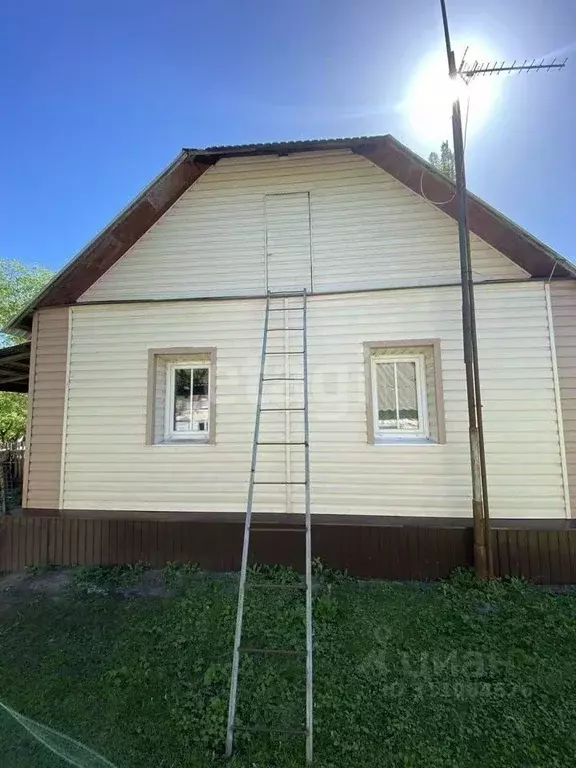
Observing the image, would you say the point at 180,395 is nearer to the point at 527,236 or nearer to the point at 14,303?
the point at 527,236

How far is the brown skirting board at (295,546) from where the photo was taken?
4531mm

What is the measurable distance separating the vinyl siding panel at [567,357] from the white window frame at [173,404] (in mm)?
4748

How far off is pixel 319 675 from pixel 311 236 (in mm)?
5231

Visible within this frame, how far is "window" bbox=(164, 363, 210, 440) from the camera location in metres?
5.77

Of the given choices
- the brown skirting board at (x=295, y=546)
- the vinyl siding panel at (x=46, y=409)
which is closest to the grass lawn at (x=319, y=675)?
the brown skirting board at (x=295, y=546)

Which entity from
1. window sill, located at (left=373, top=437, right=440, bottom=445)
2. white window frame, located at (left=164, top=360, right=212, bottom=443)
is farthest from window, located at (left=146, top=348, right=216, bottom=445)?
window sill, located at (left=373, top=437, right=440, bottom=445)

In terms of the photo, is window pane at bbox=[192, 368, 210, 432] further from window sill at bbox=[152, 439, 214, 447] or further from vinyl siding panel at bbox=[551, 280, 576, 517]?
vinyl siding panel at bbox=[551, 280, 576, 517]

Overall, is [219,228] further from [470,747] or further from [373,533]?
[470,747]

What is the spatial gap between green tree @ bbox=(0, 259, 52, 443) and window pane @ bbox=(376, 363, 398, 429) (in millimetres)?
19269

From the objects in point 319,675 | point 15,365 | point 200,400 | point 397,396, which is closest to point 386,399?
point 397,396

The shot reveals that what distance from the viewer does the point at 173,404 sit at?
5.88m

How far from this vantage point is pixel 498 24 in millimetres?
5285

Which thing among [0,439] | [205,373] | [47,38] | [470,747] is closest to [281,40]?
[47,38]

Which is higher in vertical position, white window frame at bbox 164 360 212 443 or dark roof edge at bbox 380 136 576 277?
dark roof edge at bbox 380 136 576 277
